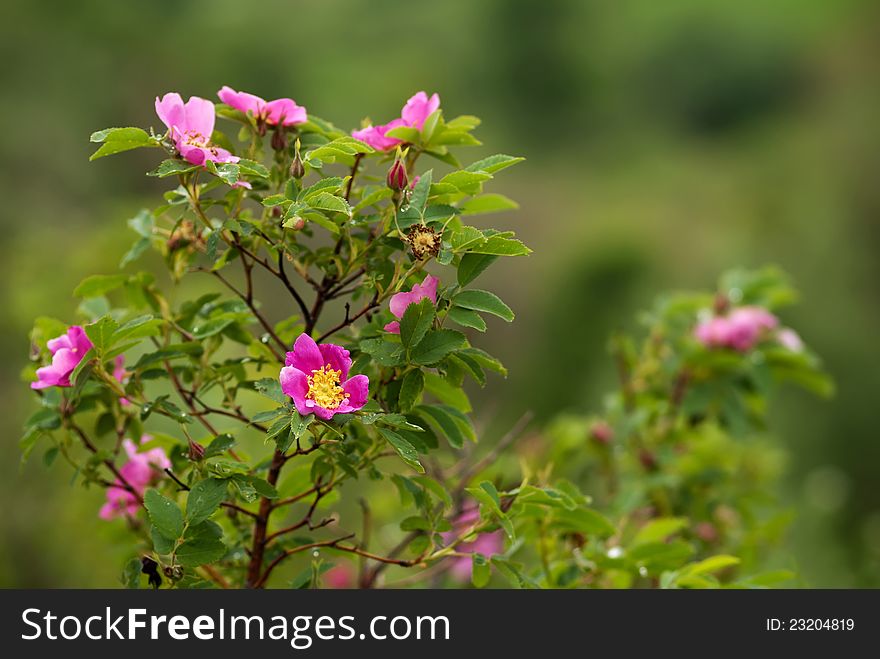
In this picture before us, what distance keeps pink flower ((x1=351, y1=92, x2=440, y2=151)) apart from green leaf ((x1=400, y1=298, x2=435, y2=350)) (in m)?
0.13

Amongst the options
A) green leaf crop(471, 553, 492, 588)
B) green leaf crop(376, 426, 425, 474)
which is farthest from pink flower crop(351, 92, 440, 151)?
green leaf crop(471, 553, 492, 588)

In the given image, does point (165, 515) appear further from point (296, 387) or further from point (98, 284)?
point (98, 284)

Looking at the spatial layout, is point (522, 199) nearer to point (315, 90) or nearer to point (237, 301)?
point (315, 90)

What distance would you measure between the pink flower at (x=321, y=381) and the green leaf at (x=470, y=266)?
9 cm

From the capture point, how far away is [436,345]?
620 mm

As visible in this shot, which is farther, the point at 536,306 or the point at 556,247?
the point at 556,247

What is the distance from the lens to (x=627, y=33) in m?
14.2

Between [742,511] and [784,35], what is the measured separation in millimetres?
12559

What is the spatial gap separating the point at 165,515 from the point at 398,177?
A: 10.7 inches

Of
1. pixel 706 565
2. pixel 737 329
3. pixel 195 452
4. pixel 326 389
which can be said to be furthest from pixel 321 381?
pixel 737 329

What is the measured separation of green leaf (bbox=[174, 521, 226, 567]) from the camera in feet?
2.11

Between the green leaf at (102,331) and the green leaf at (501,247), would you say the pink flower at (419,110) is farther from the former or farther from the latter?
the green leaf at (102,331)
